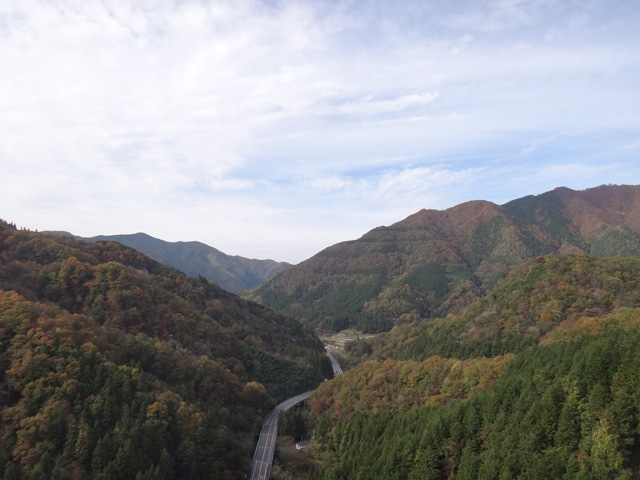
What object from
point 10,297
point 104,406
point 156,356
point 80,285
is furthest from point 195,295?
point 104,406

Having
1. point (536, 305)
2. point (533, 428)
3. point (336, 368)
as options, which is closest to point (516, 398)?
point (533, 428)

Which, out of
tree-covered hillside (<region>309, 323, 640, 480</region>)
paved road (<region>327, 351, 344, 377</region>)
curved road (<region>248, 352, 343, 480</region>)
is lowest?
paved road (<region>327, 351, 344, 377</region>)

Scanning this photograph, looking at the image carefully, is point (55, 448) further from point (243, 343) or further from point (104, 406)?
point (243, 343)

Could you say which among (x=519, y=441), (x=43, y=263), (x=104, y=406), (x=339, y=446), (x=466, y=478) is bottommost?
(x=339, y=446)

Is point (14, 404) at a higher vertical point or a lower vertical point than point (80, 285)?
lower

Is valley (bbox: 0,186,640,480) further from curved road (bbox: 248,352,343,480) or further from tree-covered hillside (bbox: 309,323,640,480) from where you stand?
curved road (bbox: 248,352,343,480)

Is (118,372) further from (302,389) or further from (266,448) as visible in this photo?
(302,389)

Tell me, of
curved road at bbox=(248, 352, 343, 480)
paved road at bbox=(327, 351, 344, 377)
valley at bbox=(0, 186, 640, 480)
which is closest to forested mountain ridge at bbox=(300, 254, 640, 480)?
valley at bbox=(0, 186, 640, 480)
